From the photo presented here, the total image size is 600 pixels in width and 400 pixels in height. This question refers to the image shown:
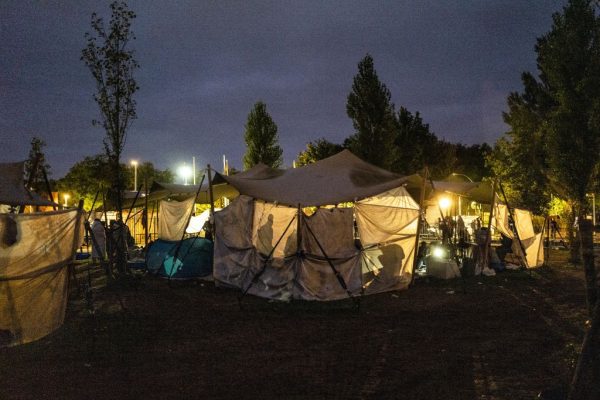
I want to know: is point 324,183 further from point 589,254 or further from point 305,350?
point 589,254

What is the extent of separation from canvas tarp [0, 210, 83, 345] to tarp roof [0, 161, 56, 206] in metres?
3.27

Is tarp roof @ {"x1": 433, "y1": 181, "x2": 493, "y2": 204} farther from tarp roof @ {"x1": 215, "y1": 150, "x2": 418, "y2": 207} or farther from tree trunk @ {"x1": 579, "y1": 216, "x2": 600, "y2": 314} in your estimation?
tree trunk @ {"x1": 579, "y1": 216, "x2": 600, "y2": 314}

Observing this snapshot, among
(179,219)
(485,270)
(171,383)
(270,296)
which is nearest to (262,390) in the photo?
(171,383)

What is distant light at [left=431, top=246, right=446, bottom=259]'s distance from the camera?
1549 cm

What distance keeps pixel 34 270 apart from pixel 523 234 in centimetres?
1504

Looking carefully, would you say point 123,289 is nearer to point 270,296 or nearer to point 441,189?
point 270,296

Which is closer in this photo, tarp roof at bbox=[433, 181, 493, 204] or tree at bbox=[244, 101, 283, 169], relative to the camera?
tarp roof at bbox=[433, 181, 493, 204]

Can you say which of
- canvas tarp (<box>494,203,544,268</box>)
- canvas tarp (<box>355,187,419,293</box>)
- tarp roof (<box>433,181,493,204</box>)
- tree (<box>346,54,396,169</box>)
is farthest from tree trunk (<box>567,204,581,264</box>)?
tree (<box>346,54,396,169</box>)

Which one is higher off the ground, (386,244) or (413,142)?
(413,142)

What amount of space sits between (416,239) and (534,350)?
6152mm

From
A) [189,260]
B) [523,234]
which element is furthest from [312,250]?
[523,234]

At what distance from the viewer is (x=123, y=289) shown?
13180 mm

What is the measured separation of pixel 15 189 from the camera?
1129 centimetres

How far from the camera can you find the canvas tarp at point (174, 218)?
51.3ft
